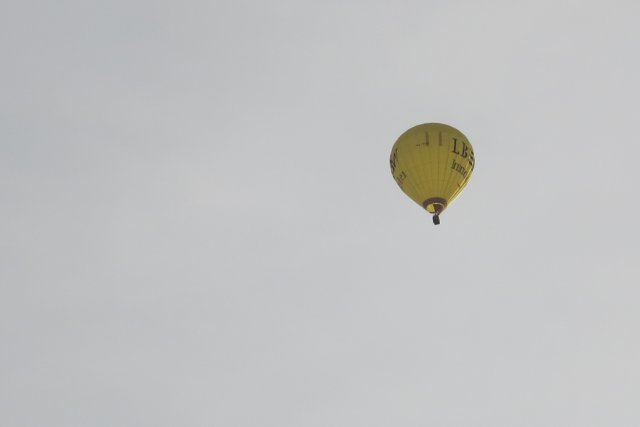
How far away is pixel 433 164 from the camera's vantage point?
136 m

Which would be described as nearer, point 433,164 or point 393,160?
point 433,164

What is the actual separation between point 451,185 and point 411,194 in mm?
2525

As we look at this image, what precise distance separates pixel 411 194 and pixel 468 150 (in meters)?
4.70

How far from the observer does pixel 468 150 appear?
454 ft

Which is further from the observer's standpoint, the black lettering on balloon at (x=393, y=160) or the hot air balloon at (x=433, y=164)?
the black lettering on balloon at (x=393, y=160)

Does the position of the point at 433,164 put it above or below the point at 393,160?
below

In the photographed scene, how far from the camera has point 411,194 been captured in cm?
13700

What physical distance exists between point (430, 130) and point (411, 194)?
13.6 ft

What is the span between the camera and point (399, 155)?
452 feet

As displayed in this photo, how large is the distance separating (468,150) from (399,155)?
14.2ft

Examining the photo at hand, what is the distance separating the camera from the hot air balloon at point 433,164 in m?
136

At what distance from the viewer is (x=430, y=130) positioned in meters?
138

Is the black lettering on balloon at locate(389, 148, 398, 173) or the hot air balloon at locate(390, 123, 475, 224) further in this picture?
the black lettering on balloon at locate(389, 148, 398, 173)

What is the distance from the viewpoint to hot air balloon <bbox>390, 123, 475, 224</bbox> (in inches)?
5354
